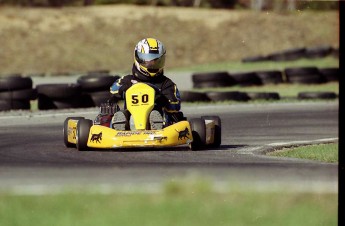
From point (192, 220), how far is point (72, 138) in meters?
5.53

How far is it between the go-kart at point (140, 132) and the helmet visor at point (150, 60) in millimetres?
317

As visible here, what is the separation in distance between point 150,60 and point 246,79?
13.2 m

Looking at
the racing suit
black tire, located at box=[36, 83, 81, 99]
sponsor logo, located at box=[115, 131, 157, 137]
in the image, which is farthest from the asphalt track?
black tire, located at box=[36, 83, 81, 99]

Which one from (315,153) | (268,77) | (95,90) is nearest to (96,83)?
(95,90)

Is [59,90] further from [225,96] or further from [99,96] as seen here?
[225,96]

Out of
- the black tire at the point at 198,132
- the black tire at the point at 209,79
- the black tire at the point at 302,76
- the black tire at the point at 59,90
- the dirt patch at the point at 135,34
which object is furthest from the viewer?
the dirt patch at the point at 135,34

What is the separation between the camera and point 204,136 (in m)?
12.3

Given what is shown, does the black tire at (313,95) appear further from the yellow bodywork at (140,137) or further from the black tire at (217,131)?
the yellow bodywork at (140,137)

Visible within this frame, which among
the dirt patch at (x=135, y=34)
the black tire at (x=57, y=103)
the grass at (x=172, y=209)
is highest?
the grass at (x=172, y=209)

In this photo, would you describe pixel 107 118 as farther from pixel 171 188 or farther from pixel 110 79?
pixel 110 79

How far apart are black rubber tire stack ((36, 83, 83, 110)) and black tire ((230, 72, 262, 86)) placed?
695 cm

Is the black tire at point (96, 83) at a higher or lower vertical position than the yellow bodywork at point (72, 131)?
lower

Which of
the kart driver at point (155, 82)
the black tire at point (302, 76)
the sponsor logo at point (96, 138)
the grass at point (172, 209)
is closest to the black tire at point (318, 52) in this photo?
the black tire at point (302, 76)

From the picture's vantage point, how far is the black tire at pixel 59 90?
18719mm
